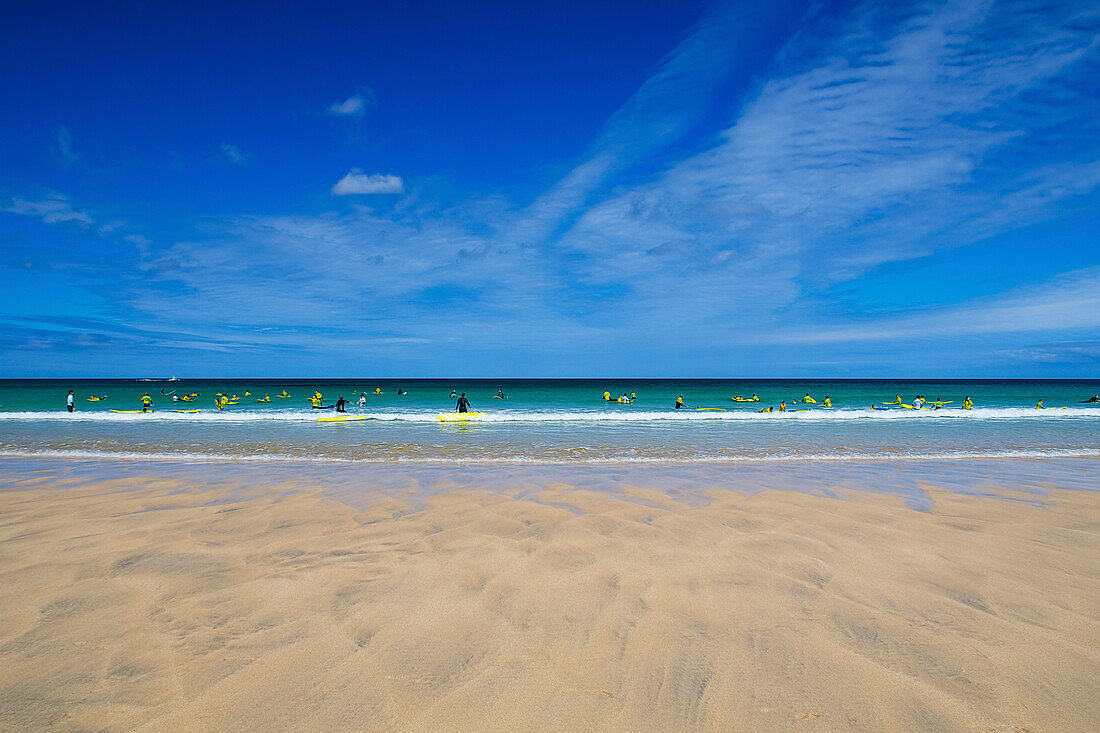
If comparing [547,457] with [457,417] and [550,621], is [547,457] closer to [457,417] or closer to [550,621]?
[550,621]

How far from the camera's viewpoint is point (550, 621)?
424 cm

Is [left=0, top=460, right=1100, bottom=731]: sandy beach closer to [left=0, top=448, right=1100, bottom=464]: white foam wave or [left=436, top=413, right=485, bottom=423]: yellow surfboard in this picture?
[left=0, top=448, right=1100, bottom=464]: white foam wave

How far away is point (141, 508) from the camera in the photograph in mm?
8180

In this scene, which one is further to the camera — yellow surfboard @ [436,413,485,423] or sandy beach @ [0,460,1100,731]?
yellow surfboard @ [436,413,485,423]

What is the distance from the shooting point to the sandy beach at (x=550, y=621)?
3.14 metres

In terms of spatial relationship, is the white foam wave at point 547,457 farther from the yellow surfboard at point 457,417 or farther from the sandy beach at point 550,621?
the yellow surfboard at point 457,417

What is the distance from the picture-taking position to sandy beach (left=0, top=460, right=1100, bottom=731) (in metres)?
3.14

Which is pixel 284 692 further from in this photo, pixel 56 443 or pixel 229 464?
pixel 56 443

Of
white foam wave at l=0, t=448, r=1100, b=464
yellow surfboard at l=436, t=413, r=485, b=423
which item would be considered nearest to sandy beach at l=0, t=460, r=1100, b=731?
white foam wave at l=0, t=448, r=1100, b=464

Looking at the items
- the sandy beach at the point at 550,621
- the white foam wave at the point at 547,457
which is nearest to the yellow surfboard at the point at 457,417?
the white foam wave at the point at 547,457

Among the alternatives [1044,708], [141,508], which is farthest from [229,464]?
[1044,708]

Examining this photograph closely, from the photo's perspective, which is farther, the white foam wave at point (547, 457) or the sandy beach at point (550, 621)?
the white foam wave at point (547, 457)

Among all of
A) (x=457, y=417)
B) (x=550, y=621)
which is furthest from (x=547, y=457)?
(x=457, y=417)

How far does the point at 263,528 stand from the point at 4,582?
247cm
